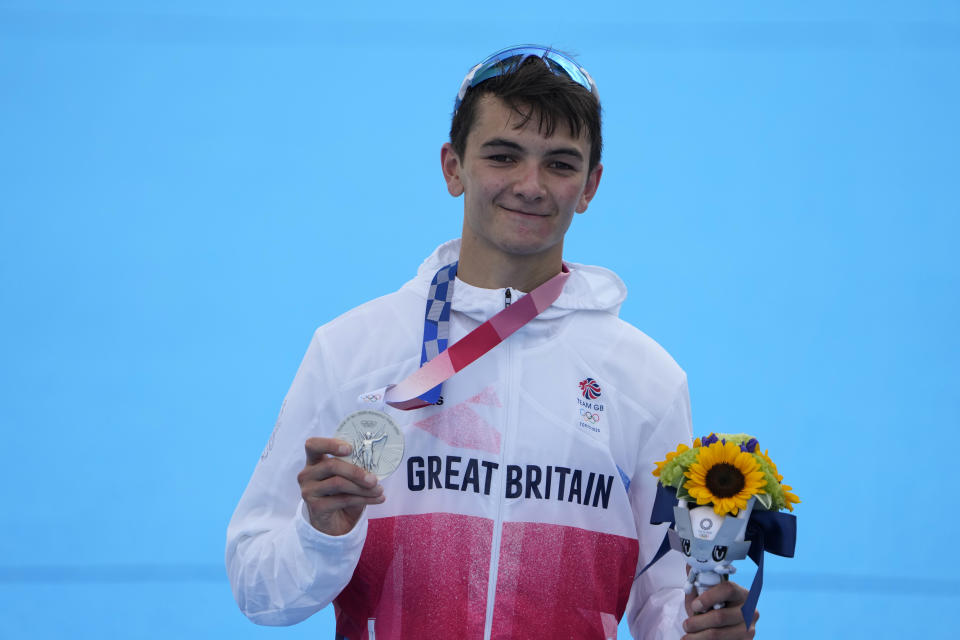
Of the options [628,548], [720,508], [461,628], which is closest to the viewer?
[720,508]

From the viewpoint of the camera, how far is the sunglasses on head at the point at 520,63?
2.23 meters

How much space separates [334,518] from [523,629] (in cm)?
44

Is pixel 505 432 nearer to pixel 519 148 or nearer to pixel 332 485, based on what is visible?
pixel 332 485

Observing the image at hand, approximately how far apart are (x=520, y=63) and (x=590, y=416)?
73 centimetres

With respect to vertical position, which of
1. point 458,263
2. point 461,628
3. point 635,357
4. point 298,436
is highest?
point 458,263

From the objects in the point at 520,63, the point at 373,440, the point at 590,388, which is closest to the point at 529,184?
the point at 520,63

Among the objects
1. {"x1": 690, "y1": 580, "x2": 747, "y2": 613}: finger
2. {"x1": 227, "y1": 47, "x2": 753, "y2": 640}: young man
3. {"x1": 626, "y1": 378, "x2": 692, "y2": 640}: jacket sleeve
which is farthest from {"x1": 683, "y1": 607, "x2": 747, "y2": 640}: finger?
{"x1": 626, "y1": 378, "x2": 692, "y2": 640}: jacket sleeve

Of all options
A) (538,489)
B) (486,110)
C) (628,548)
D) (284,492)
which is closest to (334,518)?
(284,492)

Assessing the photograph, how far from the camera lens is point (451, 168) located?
2354 mm

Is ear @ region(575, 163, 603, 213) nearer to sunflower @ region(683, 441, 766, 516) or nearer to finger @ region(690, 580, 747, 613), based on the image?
sunflower @ region(683, 441, 766, 516)

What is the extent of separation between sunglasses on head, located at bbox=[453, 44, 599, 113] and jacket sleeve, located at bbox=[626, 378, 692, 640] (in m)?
0.69

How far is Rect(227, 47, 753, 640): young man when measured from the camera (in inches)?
81.1

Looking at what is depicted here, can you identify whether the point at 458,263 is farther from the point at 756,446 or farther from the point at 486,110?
the point at 756,446

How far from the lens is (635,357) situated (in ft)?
7.41
